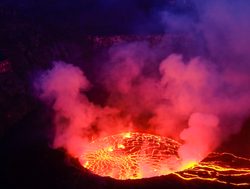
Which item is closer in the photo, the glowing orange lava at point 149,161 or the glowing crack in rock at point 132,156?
the glowing orange lava at point 149,161

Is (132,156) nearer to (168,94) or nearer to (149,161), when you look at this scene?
(149,161)

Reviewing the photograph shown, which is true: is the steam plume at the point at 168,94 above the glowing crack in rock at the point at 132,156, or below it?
above

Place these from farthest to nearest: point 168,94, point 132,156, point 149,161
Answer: point 168,94 < point 132,156 < point 149,161

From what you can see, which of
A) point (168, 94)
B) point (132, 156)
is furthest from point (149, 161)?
point (168, 94)

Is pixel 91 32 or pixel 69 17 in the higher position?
pixel 69 17

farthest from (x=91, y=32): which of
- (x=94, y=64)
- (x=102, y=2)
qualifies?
(x=102, y=2)

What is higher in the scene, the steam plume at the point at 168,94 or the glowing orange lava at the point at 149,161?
the steam plume at the point at 168,94

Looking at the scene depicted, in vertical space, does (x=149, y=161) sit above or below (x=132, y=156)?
below

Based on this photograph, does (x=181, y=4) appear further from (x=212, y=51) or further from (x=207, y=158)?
(x=207, y=158)
